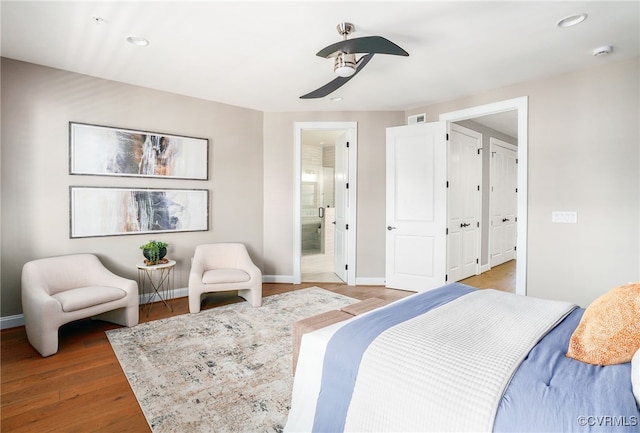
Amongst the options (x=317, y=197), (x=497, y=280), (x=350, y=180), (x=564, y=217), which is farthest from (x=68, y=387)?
(x=317, y=197)

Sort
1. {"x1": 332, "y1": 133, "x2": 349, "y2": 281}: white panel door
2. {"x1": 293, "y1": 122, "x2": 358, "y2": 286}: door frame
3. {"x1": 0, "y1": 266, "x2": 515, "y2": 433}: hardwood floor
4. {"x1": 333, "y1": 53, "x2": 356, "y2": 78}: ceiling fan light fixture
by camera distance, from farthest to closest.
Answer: {"x1": 332, "y1": 133, "x2": 349, "y2": 281}: white panel door, {"x1": 293, "y1": 122, "x2": 358, "y2": 286}: door frame, {"x1": 333, "y1": 53, "x2": 356, "y2": 78}: ceiling fan light fixture, {"x1": 0, "y1": 266, "x2": 515, "y2": 433}: hardwood floor

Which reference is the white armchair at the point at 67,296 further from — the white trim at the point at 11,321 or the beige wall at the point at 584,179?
the beige wall at the point at 584,179

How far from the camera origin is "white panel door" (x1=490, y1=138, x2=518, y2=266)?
6.25m

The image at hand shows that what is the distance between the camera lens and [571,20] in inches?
96.6

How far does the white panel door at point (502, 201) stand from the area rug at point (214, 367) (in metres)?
4.25

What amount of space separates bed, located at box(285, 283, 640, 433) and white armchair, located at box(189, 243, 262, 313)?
228 cm

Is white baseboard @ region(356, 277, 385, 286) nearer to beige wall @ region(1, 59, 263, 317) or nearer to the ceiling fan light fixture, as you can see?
beige wall @ region(1, 59, 263, 317)

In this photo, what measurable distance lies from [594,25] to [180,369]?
4066 millimetres

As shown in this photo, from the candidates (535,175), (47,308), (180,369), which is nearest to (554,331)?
(180,369)

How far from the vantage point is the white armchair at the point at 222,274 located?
11.9 feet

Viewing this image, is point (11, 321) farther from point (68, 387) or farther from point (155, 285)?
point (68, 387)

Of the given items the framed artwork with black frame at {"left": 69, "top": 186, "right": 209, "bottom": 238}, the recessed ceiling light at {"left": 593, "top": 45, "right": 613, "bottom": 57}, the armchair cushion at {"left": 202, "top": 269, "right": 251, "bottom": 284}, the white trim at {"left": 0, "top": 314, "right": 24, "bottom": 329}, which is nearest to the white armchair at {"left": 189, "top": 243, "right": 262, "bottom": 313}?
the armchair cushion at {"left": 202, "top": 269, "right": 251, "bottom": 284}

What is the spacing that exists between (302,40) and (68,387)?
3116 millimetres

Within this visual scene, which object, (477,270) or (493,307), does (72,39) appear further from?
(477,270)
